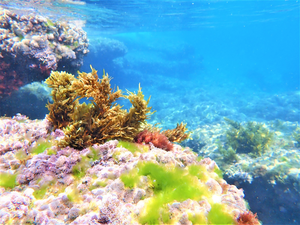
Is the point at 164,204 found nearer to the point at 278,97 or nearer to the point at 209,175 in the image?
the point at 209,175

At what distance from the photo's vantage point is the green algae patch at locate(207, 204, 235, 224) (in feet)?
6.31

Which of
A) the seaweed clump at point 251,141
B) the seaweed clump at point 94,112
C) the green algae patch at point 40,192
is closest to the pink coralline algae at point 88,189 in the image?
Answer: the green algae patch at point 40,192

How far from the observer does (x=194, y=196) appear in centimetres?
221

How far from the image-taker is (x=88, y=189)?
7.04 ft

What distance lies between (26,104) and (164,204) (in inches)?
362

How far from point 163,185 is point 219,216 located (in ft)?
2.51

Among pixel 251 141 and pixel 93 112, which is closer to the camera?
pixel 93 112

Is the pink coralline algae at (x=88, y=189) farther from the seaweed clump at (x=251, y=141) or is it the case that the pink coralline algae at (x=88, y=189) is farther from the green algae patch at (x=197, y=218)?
the seaweed clump at (x=251, y=141)

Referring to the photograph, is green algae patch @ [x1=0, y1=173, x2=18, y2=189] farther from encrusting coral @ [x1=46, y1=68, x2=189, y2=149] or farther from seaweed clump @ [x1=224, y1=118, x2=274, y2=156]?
seaweed clump @ [x1=224, y1=118, x2=274, y2=156]

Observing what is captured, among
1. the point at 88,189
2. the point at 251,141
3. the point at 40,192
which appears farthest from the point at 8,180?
the point at 251,141

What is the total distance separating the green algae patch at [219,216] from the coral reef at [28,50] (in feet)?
24.8

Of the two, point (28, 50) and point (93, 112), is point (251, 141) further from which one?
point (28, 50)

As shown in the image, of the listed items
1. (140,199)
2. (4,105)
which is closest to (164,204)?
(140,199)

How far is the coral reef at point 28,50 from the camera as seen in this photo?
650 centimetres
